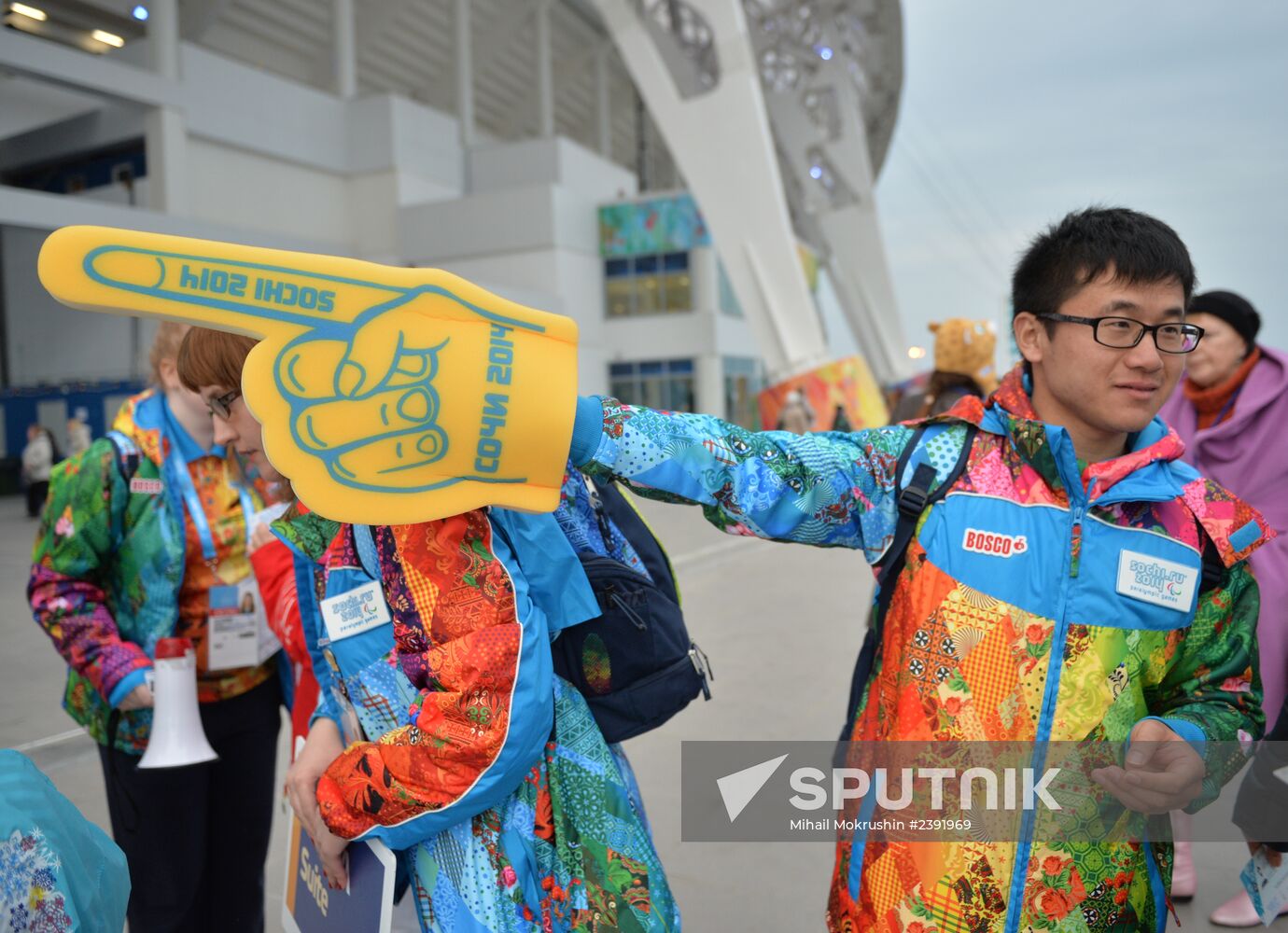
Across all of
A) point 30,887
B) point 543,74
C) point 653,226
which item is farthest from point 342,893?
point 543,74

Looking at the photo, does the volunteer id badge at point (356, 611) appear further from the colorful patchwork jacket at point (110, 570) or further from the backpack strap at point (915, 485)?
the colorful patchwork jacket at point (110, 570)

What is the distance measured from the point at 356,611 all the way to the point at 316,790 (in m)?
0.26

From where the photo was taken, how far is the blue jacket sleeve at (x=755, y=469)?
4.21 ft

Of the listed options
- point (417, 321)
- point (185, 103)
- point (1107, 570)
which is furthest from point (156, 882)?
point (185, 103)

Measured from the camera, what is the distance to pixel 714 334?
27266mm

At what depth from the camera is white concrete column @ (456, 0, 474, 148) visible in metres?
27.3

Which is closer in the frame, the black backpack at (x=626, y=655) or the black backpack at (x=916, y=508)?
the black backpack at (x=626, y=655)

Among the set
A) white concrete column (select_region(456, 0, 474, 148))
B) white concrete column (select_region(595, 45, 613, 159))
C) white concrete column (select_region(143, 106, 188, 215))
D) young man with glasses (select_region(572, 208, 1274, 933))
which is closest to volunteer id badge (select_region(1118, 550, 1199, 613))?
young man with glasses (select_region(572, 208, 1274, 933))

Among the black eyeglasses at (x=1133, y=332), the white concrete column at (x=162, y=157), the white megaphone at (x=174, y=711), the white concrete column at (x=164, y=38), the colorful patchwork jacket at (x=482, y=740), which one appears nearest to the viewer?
the colorful patchwork jacket at (x=482, y=740)

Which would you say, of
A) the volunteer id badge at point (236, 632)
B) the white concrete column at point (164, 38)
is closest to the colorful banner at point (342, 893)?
the volunteer id badge at point (236, 632)

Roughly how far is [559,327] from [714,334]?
2644 centimetres

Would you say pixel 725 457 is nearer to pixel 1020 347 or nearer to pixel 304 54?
pixel 1020 347

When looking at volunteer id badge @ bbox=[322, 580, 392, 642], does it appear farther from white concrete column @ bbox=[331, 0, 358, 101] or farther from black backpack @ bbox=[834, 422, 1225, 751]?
white concrete column @ bbox=[331, 0, 358, 101]

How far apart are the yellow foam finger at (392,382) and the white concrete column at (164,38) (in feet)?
67.5
